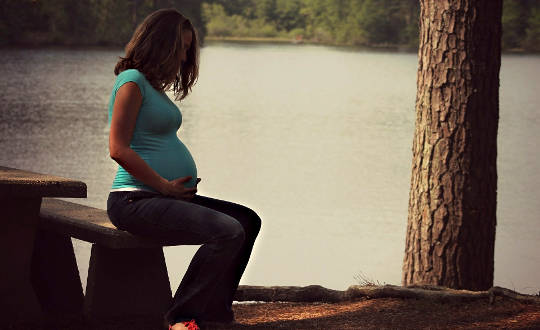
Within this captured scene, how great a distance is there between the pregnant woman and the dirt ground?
1.43 feet

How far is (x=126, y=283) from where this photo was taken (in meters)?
4.04

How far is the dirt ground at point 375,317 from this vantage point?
13.1 feet

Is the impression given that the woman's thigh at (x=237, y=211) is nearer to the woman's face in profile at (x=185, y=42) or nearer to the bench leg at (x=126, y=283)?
the bench leg at (x=126, y=283)

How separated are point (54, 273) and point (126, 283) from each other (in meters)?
0.47

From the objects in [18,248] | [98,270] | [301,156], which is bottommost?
[301,156]

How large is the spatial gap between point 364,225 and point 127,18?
30361 mm

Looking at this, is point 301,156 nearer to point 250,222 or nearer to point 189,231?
point 250,222

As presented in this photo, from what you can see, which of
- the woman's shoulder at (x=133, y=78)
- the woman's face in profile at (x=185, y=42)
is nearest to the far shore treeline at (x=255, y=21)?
the woman's face in profile at (x=185, y=42)

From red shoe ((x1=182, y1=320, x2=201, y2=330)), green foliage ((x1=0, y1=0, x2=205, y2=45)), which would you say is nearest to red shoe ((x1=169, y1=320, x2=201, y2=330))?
red shoe ((x1=182, y1=320, x2=201, y2=330))

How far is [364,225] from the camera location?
34.4 feet

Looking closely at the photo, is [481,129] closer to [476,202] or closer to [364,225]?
[476,202]

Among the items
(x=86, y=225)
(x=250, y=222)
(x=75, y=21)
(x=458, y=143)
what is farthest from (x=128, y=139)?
(x=75, y=21)

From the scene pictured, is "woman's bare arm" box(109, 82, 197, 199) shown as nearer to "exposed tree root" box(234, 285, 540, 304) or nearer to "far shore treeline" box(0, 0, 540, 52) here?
"exposed tree root" box(234, 285, 540, 304)

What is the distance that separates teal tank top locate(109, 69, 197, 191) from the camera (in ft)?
11.7
